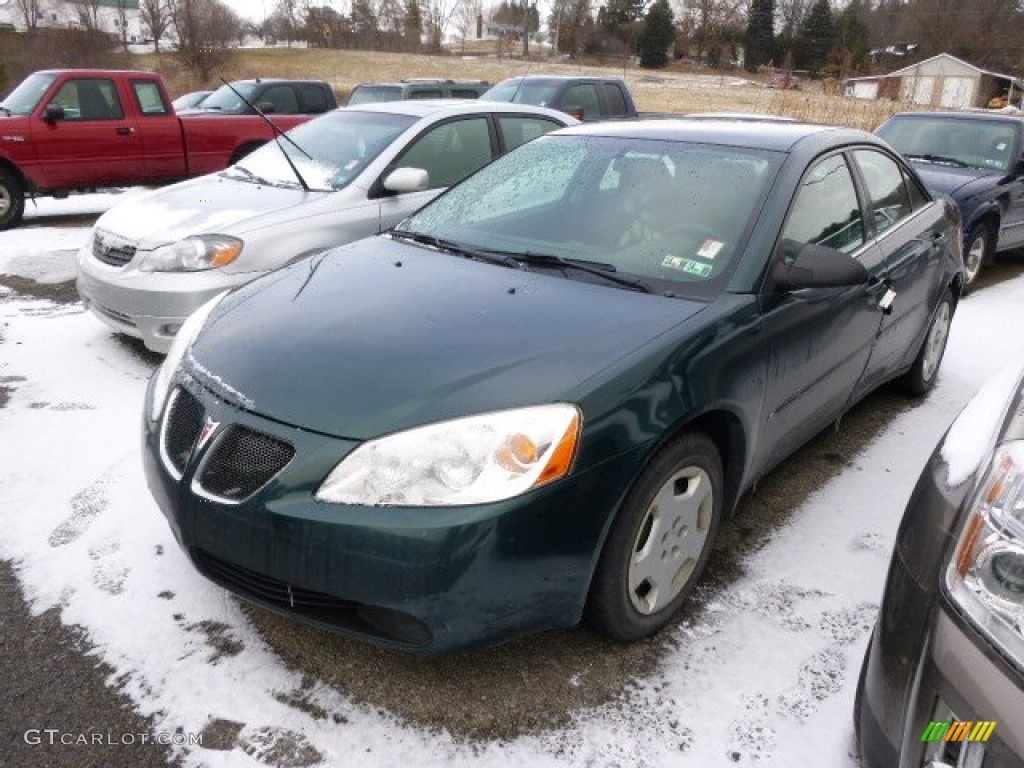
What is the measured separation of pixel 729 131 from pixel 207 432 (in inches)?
92.4

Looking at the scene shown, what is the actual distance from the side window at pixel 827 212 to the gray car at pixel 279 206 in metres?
2.53

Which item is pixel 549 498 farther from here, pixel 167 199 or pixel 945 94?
pixel 945 94

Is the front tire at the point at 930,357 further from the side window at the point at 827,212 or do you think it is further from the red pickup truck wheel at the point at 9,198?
the red pickup truck wheel at the point at 9,198

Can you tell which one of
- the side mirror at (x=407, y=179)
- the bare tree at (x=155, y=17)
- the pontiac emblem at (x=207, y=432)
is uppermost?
the bare tree at (x=155, y=17)

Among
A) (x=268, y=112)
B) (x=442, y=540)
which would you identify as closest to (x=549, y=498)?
(x=442, y=540)

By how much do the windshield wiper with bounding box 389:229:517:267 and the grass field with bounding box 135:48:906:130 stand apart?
76.1 ft

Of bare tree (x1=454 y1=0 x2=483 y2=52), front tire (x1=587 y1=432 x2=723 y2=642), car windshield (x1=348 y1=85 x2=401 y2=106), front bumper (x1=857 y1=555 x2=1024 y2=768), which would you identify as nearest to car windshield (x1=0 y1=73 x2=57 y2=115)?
car windshield (x1=348 y1=85 x2=401 y2=106)

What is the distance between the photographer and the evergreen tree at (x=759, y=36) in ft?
233

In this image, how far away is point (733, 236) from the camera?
2.75 meters

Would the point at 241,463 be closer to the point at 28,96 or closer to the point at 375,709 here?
the point at 375,709

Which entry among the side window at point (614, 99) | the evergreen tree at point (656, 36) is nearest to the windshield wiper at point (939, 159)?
the side window at point (614, 99)

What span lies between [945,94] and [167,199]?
192 feet

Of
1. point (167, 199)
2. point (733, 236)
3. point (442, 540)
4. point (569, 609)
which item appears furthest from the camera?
point (167, 199)

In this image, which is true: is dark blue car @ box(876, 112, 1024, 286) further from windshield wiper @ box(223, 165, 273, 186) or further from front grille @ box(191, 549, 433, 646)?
front grille @ box(191, 549, 433, 646)
